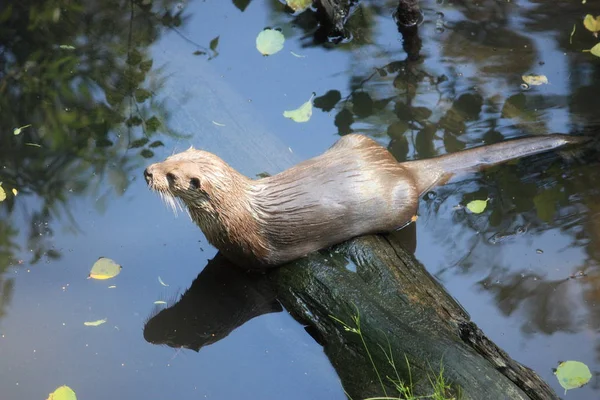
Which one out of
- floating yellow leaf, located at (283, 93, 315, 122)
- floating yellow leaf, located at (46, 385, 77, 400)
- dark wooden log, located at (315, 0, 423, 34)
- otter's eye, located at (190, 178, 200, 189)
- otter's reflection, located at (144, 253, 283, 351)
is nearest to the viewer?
floating yellow leaf, located at (46, 385, 77, 400)

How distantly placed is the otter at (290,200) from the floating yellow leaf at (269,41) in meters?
1.58

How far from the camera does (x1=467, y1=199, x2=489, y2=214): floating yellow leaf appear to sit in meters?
3.87

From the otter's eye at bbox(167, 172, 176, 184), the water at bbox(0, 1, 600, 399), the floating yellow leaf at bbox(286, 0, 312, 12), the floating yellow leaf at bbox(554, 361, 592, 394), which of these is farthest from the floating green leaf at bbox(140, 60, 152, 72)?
the floating yellow leaf at bbox(554, 361, 592, 394)

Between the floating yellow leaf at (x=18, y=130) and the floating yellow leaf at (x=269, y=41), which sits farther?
the floating yellow leaf at (x=269, y=41)

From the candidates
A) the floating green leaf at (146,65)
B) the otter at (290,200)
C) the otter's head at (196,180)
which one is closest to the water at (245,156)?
the floating green leaf at (146,65)

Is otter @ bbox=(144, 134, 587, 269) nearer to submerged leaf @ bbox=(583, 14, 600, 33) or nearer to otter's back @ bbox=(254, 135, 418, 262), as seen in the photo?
otter's back @ bbox=(254, 135, 418, 262)

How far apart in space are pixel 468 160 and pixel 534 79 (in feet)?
3.41

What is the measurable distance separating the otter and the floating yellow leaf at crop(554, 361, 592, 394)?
3.22ft

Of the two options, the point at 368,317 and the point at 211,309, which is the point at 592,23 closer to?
the point at 368,317

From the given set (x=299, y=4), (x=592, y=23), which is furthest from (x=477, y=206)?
(x=299, y=4)

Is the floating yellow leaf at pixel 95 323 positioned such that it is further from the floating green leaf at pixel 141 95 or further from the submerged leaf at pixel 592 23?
the submerged leaf at pixel 592 23

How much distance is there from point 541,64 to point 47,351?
3299 mm

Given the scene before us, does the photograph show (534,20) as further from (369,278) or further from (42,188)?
(42,188)

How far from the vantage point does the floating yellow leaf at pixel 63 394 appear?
3.25m
